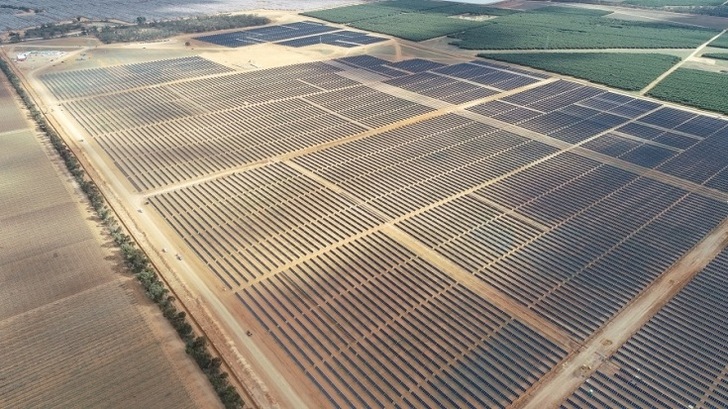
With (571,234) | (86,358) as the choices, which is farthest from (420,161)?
(86,358)

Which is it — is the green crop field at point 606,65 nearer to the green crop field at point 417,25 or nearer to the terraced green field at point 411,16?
the green crop field at point 417,25

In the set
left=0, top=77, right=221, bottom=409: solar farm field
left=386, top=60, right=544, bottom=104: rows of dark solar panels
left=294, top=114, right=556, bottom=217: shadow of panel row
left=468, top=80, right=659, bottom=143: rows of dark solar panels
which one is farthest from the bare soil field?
left=0, top=77, right=221, bottom=409: solar farm field

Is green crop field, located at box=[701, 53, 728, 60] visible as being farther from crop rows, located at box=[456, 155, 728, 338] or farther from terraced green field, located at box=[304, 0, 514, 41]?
crop rows, located at box=[456, 155, 728, 338]

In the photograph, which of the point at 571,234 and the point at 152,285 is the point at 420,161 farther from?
the point at 152,285

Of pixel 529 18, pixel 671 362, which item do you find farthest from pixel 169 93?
pixel 529 18

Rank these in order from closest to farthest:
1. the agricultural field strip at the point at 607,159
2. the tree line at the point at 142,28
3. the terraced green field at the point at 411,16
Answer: the agricultural field strip at the point at 607,159, the tree line at the point at 142,28, the terraced green field at the point at 411,16

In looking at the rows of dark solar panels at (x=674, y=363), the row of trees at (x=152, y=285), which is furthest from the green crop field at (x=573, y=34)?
the row of trees at (x=152, y=285)
